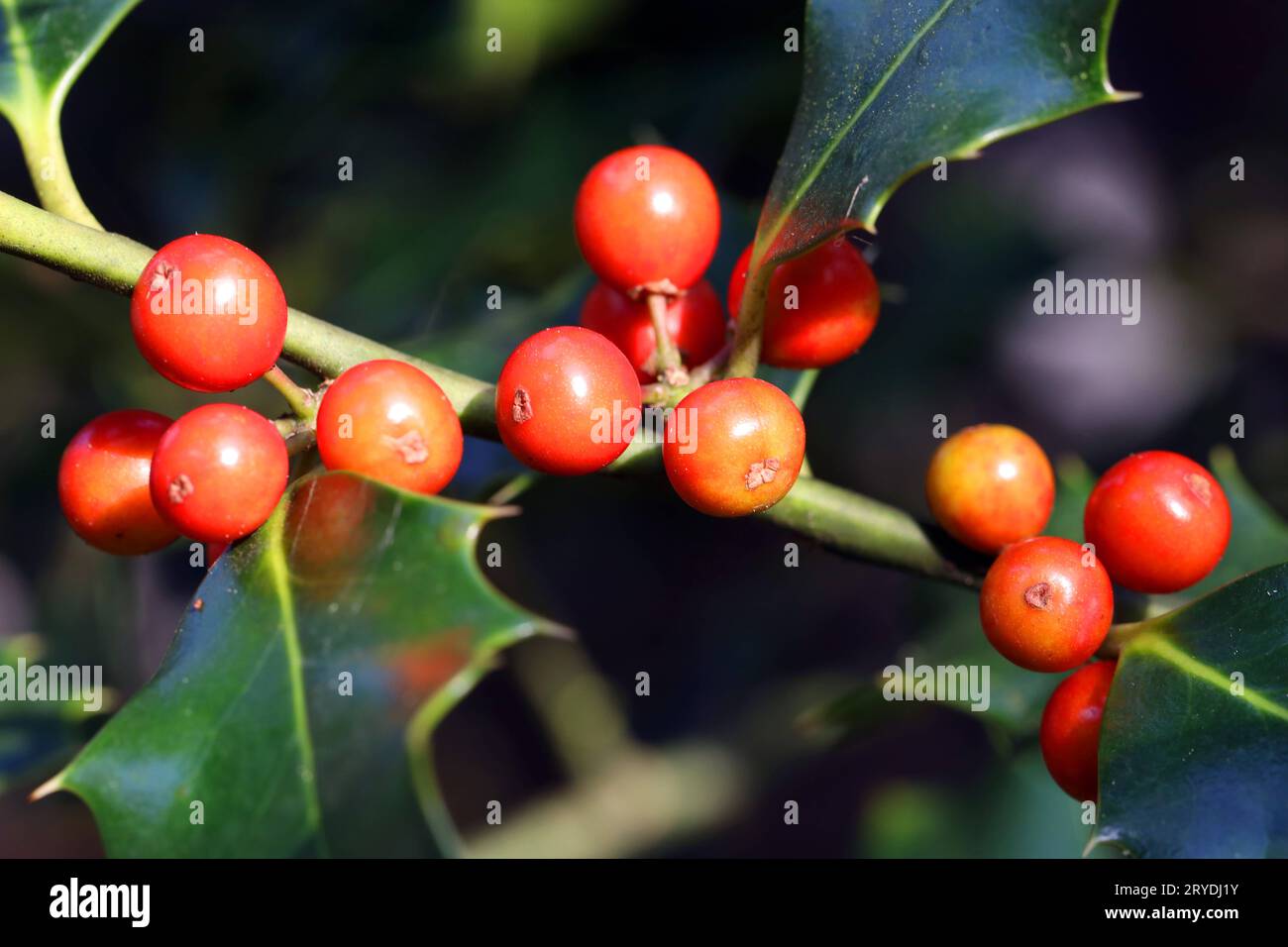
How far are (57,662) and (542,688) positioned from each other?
1126mm

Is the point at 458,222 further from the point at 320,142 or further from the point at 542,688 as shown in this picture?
the point at 542,688

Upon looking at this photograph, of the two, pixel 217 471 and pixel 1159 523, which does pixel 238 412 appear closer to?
pixel 217 471

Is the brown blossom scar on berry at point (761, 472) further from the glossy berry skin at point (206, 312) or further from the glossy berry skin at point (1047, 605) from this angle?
the glossy berry skin at point (206, 312)

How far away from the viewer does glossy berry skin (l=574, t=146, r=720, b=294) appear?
1429 mm

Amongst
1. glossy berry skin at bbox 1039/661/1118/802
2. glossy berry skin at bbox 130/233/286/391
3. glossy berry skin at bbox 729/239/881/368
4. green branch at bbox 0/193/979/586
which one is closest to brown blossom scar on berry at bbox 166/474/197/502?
glossy berry skin at bbox 130/233/286/391

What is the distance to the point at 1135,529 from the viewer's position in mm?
1358

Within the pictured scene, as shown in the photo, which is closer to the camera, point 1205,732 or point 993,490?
point 1205,732

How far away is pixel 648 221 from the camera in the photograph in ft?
4.68

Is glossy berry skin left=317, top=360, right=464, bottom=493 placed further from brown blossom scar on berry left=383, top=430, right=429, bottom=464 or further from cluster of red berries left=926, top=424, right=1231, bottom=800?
cluster of red berries left=926, top=424, right=1231, bottom=800

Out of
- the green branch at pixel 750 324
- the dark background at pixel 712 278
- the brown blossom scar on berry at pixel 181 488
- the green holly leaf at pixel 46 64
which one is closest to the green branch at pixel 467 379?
the green branch at pixel 750 324

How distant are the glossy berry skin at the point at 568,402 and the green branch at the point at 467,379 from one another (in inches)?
5.3

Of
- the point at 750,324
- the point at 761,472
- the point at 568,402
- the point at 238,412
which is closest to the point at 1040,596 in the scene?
the point at 761,472

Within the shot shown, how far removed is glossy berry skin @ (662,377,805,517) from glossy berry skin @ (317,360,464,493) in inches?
9.2

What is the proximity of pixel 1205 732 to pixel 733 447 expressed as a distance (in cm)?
58
